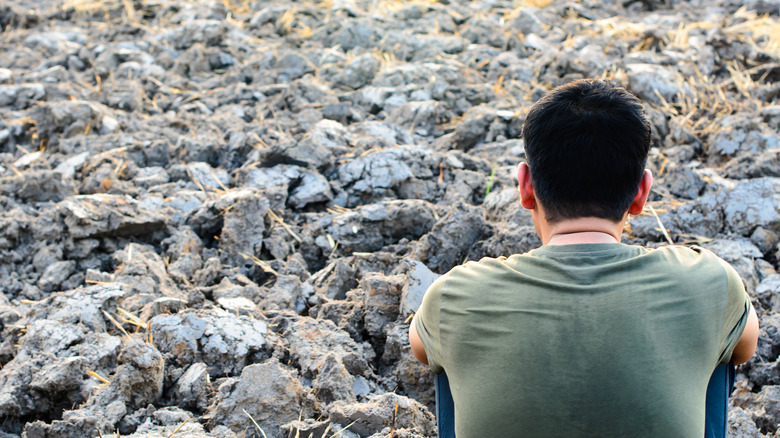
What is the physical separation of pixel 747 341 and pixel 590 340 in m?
0.50

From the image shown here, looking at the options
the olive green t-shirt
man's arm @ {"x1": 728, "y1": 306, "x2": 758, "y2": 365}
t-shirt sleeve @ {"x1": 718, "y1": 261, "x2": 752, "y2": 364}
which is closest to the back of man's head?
the olive green t-shirt

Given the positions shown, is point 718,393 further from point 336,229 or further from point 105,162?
point 105,162

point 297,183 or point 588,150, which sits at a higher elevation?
point 588,150

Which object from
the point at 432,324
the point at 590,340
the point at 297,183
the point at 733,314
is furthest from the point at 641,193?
the point at 297,183

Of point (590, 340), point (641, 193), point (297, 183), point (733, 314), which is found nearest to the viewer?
point (590, 340)

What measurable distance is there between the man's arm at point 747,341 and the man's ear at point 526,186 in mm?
558

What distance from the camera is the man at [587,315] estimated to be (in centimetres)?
140

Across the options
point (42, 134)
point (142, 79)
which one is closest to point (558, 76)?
point (142, 79)

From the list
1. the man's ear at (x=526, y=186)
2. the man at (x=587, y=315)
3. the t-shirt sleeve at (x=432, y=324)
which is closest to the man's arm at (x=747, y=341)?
the man at (x=587, y=315)

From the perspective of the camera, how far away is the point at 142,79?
5766 mm

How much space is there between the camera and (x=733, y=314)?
1555mm

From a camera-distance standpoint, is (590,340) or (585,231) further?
(585,231)

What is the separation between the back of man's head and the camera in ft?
5.19

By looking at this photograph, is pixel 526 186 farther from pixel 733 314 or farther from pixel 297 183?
pixel 297 183
